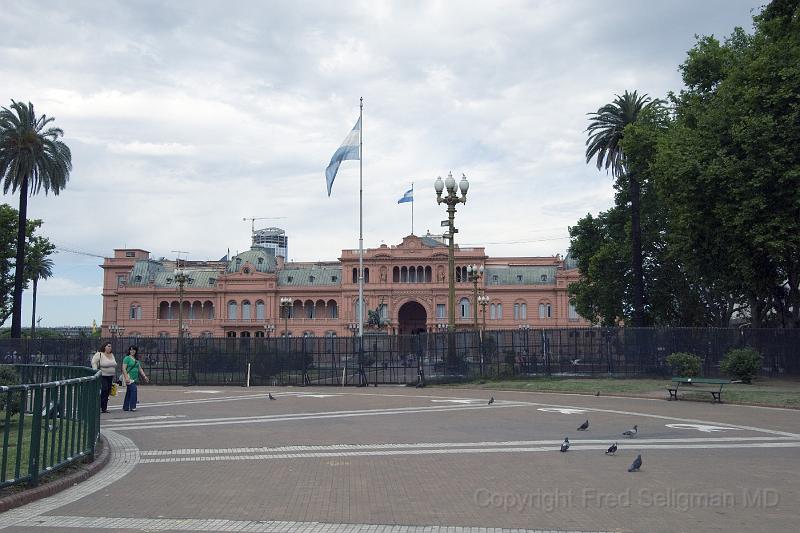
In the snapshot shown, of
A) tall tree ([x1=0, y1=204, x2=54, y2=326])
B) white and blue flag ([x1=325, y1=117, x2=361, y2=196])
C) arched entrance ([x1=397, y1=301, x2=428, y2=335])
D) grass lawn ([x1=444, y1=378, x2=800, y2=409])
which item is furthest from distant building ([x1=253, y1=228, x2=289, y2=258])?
grass lawn ([x1=444, y1=378, x2=800, y2=409])

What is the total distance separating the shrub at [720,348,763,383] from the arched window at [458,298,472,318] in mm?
64183

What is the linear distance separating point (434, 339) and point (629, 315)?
21.1 m

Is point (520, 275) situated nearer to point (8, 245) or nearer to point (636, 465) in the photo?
point (8, 245)

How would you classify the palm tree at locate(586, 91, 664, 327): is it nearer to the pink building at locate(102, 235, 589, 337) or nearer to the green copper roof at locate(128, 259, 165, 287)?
the pink building at locate(102, 235, 589, 337)

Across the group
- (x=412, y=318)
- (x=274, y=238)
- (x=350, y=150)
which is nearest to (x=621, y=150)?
(x=350, y=150)

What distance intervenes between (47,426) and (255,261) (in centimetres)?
9157

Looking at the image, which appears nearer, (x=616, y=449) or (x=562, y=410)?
(x=616, y=449)

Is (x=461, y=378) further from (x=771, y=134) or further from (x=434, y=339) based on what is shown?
(x=771, y=134)

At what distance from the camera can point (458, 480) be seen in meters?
9.63

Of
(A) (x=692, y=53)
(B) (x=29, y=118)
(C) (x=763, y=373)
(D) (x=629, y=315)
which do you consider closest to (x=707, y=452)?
(C) (x=763, y=373)

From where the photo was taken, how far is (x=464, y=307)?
3590 inches

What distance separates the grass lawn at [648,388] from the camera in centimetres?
2078

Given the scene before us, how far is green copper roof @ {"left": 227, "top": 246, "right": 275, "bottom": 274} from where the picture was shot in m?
98.7

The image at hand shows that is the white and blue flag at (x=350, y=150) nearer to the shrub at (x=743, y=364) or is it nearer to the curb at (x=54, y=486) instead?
the shrub at (x=743, y=364)
